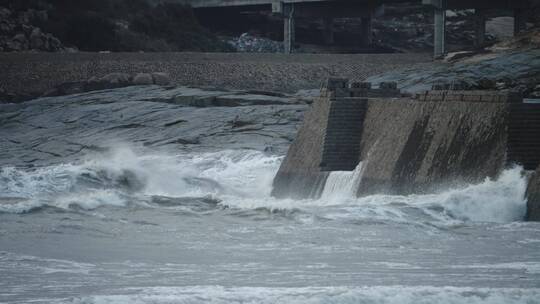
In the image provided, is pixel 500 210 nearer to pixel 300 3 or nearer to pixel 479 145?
pixel 479 145

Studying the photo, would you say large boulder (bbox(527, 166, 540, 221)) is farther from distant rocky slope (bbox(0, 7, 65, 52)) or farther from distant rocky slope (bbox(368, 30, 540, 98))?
distant rocky slope (bbox(0, 7, 65, 52))

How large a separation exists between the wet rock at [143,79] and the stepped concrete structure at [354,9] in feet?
38.4

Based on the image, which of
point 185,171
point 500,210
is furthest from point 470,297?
point 185,171

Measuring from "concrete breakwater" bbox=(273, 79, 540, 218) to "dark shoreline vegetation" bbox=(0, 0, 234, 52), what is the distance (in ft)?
131

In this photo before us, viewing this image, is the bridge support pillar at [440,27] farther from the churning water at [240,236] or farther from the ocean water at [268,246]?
the ocean water at [268,246]

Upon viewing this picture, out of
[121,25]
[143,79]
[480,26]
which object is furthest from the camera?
[121,25]

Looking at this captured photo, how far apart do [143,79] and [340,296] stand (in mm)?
37341

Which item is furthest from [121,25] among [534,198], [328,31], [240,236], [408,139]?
[534,198]

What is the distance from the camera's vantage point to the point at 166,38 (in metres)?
70.5

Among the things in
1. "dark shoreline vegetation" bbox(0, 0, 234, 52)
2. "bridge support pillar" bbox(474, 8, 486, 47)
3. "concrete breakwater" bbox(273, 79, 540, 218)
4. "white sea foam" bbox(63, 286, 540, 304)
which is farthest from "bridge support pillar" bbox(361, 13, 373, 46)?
"white sea foam" bbox(63, 286, 540, 304)

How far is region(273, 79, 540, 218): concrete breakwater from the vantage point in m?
20.1

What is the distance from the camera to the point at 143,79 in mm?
49844

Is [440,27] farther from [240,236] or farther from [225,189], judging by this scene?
[240,236]

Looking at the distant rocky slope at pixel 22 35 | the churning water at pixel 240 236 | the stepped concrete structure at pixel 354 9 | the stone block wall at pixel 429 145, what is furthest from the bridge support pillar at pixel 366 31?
the stone block wall at pixel 429 145
